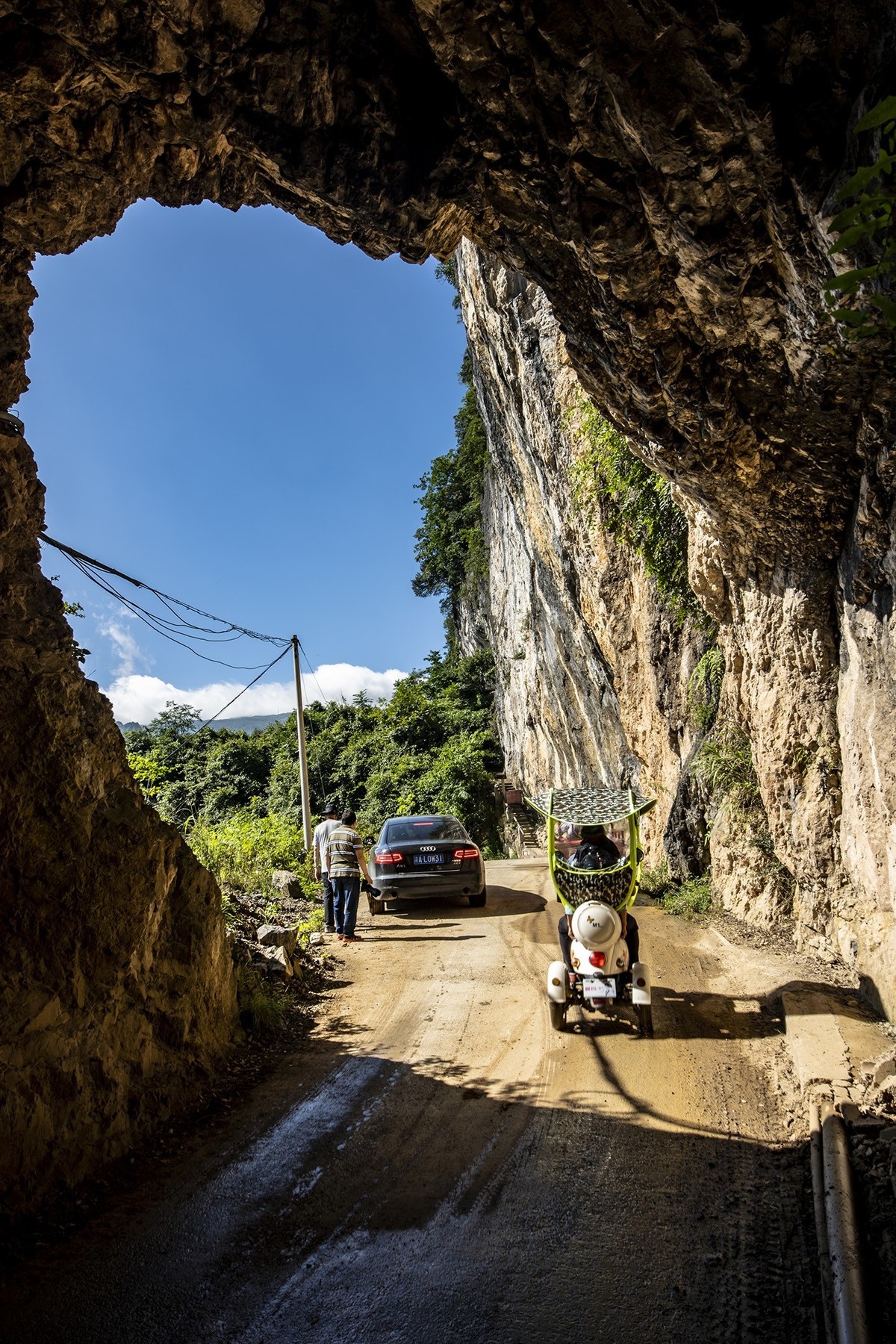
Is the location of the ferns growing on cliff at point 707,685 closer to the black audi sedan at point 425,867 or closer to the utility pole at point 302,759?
the black audi sedan at point 425,867

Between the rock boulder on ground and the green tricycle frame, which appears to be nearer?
the green tricycle frame

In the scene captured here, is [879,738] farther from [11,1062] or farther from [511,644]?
[511,644]

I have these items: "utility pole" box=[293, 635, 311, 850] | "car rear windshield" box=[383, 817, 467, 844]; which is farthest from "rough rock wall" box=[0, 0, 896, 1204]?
"utility pole" box=[293, 635, 311, 850]

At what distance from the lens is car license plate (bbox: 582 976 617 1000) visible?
6188mm

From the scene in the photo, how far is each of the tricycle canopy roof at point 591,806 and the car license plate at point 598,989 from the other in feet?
4.12

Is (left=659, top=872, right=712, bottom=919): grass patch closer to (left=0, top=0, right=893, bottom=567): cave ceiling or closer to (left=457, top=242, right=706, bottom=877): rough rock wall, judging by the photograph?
(left=457, top=242, right=706, bottom=877): rough rock wall

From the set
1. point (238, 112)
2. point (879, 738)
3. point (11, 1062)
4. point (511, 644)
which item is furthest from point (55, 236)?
point (511, 644)

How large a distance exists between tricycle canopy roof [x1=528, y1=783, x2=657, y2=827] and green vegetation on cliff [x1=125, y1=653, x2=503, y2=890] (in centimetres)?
2031

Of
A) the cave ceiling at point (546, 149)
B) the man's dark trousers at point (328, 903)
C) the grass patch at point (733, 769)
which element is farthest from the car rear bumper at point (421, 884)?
the cave ceiling at point (546, 149)

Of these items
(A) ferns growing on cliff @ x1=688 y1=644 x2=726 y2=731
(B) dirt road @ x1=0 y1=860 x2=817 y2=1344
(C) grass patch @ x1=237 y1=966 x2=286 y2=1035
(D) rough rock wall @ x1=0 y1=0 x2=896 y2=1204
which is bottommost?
(B) dirt road @ x1=0 y1=860 x2=817 y2=1344

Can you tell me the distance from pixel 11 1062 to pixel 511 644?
24.8 m

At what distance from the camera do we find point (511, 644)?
92.4 feet

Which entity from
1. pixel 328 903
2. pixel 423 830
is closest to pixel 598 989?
pixel 328 903

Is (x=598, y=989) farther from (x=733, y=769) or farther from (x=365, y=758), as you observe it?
(x=365, y=758)
